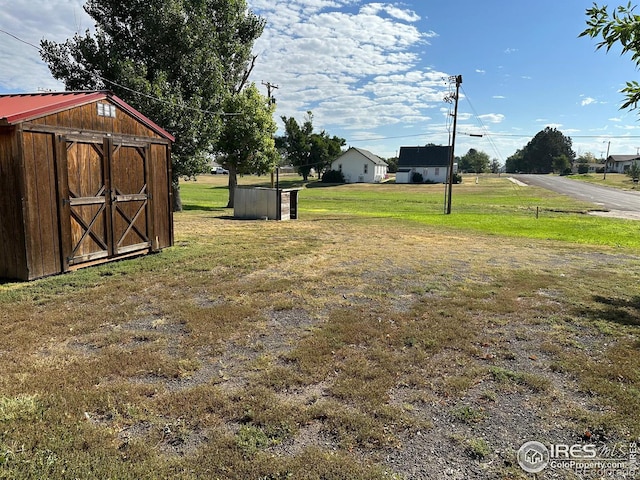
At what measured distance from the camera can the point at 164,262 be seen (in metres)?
9.21

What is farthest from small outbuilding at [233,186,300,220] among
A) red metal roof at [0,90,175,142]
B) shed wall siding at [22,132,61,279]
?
shed wall siding at [22,132,61,279]

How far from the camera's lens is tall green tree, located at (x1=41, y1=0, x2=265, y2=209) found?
17234 mm

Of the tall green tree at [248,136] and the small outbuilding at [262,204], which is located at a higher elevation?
the tall green tree at [248,136]

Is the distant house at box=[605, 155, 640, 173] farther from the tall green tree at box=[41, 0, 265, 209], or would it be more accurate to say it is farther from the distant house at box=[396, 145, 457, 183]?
the tall green tree at box=[41, 0, 265, 209]

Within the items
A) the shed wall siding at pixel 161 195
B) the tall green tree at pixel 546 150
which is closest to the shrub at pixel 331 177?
the shed wall siding at pixel 161 195

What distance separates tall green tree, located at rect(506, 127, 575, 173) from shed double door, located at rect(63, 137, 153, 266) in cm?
12037

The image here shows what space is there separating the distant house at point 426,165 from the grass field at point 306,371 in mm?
63611

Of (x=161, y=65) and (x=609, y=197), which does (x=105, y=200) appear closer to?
(x=161, y=65)

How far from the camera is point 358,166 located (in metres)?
69.4

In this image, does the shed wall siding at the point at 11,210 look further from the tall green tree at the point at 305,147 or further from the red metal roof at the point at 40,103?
the tall green tree at the point at 305,147

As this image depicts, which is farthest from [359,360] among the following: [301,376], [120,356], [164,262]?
[164,262]

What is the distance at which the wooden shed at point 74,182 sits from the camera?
6.95 meters

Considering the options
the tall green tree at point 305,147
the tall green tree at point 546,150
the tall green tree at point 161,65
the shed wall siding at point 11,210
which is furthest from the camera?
the tall green tree at point 546,150

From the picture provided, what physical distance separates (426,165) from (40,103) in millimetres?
68044
